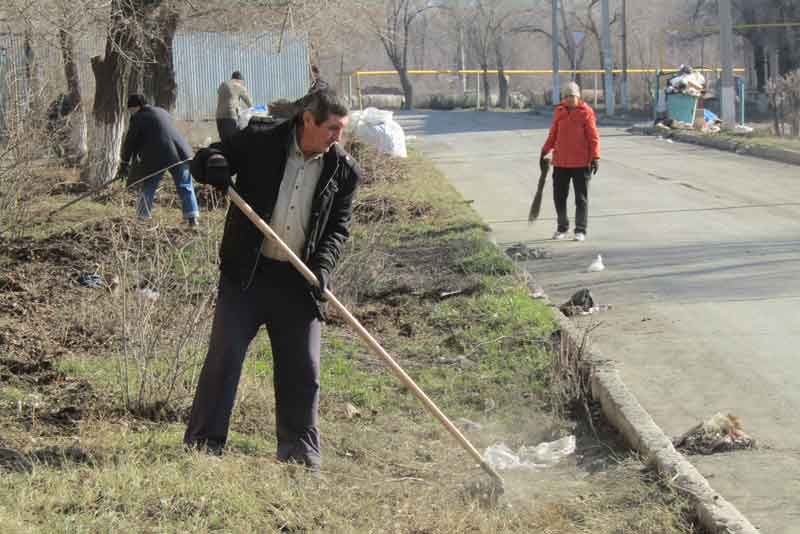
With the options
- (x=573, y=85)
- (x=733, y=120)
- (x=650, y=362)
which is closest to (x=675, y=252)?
(x=573, y=85)

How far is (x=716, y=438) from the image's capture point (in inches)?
205

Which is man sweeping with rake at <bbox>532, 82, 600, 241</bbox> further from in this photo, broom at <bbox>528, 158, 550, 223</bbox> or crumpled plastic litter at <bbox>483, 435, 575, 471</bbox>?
crumpled plastic litter at <bbox>483, 435, 575, 471</bbox>

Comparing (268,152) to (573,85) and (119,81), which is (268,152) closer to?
(573,85)

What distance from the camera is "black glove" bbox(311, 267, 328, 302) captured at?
4.55m

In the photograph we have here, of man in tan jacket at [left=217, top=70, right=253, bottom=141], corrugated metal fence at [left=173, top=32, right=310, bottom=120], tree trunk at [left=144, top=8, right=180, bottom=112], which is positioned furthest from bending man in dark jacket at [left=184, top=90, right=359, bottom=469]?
corrugated metal fence at [left=173, top=32, right=310, bottom=120]

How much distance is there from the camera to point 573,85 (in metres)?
11.6

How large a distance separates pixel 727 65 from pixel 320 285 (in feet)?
77.3

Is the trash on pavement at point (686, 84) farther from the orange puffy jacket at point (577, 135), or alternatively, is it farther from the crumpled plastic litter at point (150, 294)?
the crumpled plastic litter at point (150, 294)

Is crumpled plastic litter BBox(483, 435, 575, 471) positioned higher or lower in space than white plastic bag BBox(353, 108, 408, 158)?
lower

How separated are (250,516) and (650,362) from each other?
137 inches

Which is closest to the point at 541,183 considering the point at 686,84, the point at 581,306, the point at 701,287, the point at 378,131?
the point at 701,287

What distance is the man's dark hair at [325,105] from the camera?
432 cm

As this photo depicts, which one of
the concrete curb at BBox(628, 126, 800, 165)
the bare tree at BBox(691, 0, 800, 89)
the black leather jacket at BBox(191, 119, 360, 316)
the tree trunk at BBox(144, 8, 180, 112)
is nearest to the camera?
the black leather jacket at BBox(191, 119, 360, 316)

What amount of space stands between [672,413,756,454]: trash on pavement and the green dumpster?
82.3ft
